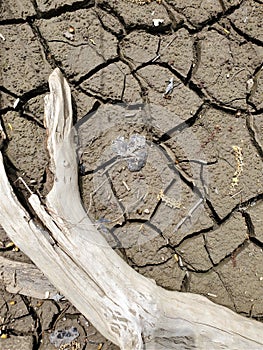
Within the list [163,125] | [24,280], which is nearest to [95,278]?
[24,280]

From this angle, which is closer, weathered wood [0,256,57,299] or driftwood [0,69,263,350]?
driftwood [0,69,263,350]

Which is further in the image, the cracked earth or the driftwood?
the cracked earth

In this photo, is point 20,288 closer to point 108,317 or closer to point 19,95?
point 108,317

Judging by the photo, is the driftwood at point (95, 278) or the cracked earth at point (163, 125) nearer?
the driftwood at point (95, 278)
